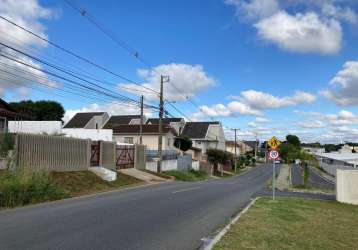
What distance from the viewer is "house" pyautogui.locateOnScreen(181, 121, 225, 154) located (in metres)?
83.7

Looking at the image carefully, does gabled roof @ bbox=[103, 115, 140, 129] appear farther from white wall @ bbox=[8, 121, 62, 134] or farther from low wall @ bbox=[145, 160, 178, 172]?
white wall @ bbox=[8, 121, 62, 134]

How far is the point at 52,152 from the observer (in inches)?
944

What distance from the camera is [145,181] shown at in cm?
3259

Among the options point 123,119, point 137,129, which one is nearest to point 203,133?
point 123,119

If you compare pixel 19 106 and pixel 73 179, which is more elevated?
pixel 19 106

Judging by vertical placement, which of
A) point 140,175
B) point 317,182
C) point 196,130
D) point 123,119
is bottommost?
point 317,182

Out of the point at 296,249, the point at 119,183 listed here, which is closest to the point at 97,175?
the point at 119,183

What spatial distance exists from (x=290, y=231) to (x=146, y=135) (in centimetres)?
5110

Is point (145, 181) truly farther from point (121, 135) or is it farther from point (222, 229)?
point (121, 135)

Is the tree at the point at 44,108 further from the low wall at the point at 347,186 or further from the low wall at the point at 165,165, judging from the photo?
the low wall at the point at 347,186

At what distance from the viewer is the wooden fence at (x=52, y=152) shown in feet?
70.3

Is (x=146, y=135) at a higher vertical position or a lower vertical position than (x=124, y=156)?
higher

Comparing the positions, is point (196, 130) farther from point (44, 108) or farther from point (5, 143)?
point (5, 143)

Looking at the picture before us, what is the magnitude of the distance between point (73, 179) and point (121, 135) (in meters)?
39.1
